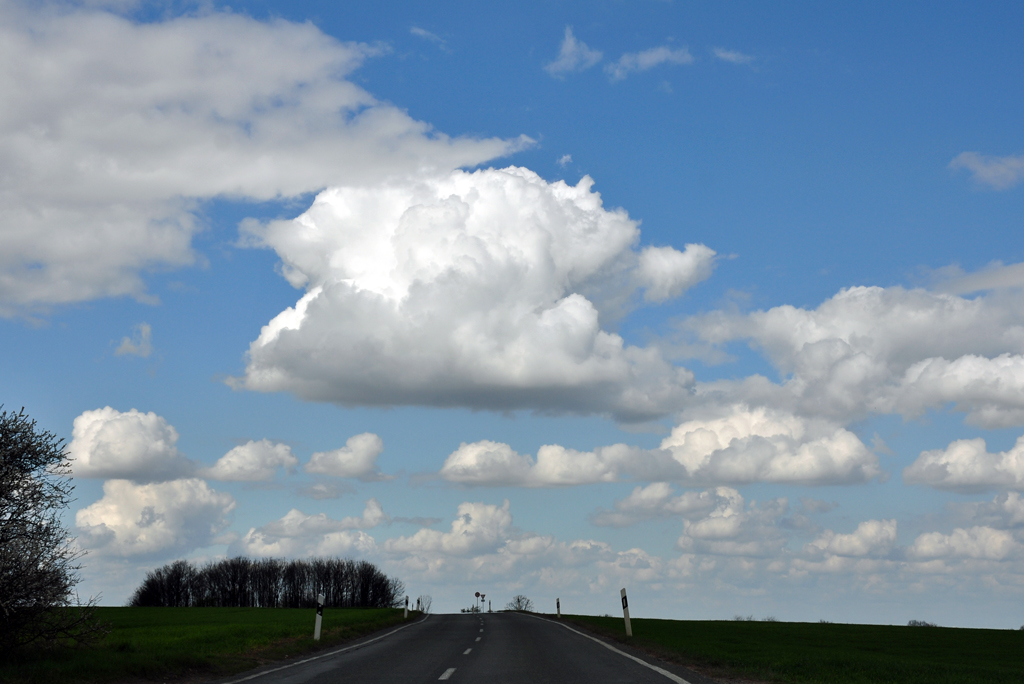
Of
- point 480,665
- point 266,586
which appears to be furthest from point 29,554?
point 266,586

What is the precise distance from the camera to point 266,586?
507 ft

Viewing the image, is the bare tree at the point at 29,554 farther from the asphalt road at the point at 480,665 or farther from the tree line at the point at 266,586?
the tree line at the point at 266,586

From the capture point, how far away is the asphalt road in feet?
50.1

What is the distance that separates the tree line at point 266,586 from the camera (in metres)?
147

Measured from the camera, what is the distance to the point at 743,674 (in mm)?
17484

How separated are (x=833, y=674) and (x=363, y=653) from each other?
40.0 feet

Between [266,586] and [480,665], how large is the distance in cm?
14991

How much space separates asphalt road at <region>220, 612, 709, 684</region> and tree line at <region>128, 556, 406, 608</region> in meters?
131

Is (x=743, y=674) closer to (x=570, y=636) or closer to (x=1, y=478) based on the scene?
(x=570, y=636)

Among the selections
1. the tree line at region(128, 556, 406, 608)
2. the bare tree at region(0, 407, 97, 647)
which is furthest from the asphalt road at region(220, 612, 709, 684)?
the tree line at region(128, 556, 406, 608)

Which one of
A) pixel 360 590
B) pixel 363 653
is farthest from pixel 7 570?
pixel 360 590

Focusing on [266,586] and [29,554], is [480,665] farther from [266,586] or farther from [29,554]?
[266,586]

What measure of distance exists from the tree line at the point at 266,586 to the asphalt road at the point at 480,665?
131 m

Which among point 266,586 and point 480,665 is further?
point 266,586
